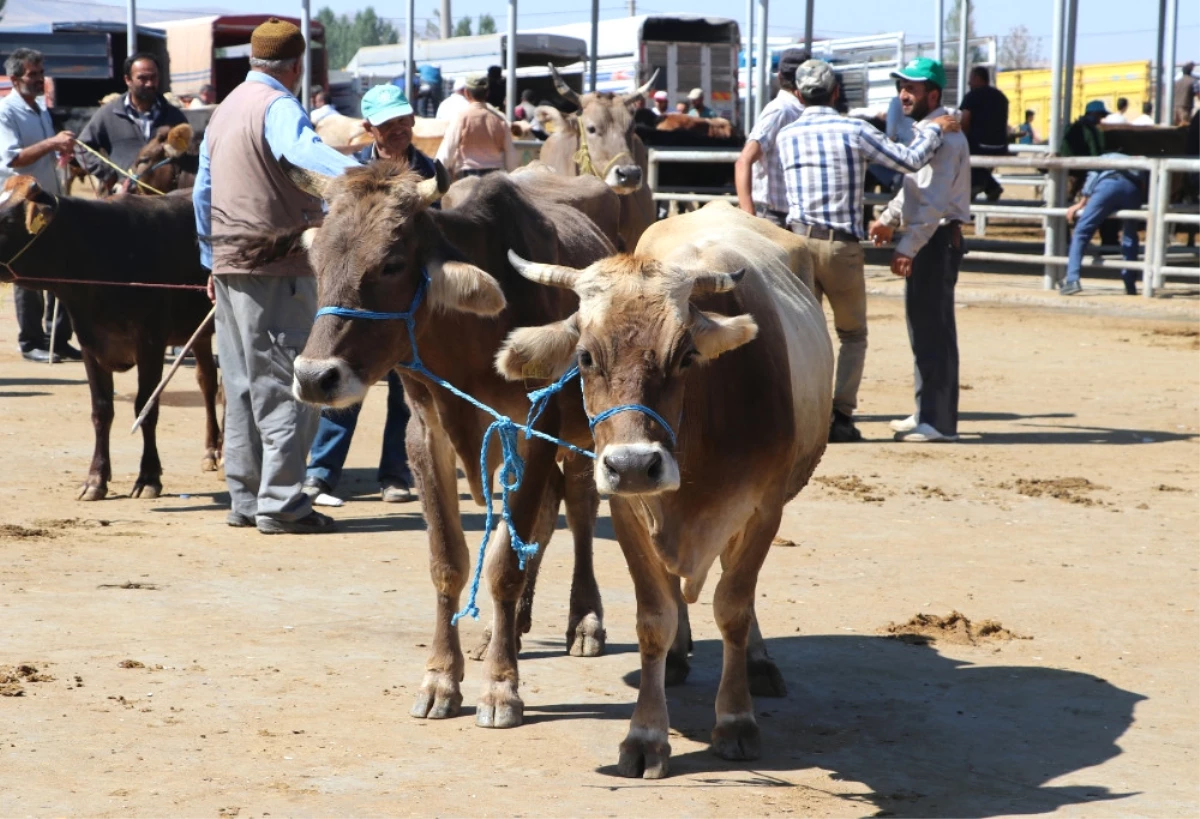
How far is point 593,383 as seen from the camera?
4.75 metres

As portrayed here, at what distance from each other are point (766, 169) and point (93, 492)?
480 centimetres

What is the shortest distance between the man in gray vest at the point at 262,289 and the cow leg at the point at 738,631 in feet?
10.1

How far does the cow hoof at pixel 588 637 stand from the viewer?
6.28 metres

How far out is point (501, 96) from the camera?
29797 millimetres

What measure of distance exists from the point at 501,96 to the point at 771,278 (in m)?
24.4

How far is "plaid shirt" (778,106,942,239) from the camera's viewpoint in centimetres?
1008

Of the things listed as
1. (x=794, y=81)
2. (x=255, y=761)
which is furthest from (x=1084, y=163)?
(x=255, y=761)

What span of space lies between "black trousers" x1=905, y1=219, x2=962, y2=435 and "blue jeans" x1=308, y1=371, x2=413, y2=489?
3677 mm

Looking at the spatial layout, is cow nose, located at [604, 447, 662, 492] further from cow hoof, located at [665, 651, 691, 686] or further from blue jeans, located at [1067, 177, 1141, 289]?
blue jeans, located at [1067, 177, 1141, 289]

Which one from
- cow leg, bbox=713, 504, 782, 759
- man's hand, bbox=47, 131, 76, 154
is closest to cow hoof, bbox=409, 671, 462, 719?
cow leg, bbox=713, 504, 782, 759

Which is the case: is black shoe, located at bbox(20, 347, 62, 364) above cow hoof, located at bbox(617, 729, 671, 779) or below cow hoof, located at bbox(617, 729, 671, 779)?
below

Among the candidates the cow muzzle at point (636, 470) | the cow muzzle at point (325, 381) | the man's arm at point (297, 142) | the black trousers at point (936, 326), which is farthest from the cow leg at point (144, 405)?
the cow muzzle at point (636, 470)

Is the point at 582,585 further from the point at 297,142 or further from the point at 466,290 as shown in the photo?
the point at 297,142

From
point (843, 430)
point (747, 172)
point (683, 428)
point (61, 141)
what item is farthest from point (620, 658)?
point (61, 141)
